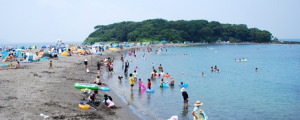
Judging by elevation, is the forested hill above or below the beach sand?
above

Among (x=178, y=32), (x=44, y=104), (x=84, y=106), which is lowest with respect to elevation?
(x=84, y=106)

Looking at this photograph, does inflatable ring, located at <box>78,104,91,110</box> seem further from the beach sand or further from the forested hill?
the forested hill

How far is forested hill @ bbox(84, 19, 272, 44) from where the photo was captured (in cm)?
13712

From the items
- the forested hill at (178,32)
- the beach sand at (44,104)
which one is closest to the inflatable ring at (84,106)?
the beach sand at (44,104)

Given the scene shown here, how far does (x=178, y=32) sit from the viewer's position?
139125 millimetres

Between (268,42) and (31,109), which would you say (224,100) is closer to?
(31,109)

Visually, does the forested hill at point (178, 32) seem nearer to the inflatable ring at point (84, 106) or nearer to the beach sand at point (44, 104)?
the beach sand at point (44, 104)

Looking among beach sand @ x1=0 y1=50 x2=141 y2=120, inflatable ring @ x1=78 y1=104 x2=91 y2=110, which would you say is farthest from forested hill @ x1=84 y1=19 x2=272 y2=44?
inflatable ring @ x1=78 y1=104 x2=91 y2=110

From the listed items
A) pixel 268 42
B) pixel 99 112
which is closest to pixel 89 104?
pixel 99 112

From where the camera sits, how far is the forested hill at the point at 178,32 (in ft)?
450

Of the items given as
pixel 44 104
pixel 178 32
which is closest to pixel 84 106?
pixel 44 104

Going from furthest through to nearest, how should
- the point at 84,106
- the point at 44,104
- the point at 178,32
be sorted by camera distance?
the point at 178,32, the point at 84,106, the point at 44,104

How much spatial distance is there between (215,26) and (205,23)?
6082 mm

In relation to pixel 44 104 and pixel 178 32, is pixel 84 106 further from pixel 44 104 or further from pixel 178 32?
pixel 178 32
